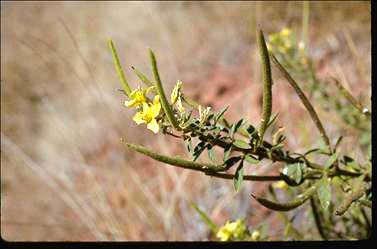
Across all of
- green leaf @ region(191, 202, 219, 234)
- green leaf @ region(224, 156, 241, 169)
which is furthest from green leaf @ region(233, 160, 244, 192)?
green leaf @ region(191, 202, 219, 234)

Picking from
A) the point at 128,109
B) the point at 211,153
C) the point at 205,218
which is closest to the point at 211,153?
the point at 211,153

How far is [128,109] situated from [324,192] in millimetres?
2481

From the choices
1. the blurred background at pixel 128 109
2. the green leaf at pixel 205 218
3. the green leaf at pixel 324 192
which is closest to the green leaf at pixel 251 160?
the green leaf at pixel 324 192

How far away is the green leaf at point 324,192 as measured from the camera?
3.01ft

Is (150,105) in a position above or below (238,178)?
above

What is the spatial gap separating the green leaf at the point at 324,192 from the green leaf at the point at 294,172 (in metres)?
0.04

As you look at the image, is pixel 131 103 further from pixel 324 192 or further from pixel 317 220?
pixel 317 220

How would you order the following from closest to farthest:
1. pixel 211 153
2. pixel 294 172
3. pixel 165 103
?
pixel 165 103 → pixel 211 153 → pixel 294 172

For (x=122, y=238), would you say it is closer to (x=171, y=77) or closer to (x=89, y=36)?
(x=171, y=77)

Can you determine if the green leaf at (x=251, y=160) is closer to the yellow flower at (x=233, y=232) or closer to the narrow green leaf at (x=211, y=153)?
the narrow green leaf at (x=211, y=153)

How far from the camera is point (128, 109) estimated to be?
Answer: 334 cm

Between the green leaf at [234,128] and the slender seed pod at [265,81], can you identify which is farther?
the green leaf at [234,128]

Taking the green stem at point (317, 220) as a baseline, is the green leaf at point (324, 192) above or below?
above

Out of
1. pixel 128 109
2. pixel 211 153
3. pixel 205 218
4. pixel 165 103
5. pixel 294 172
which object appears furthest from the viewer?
pixel 128 109
